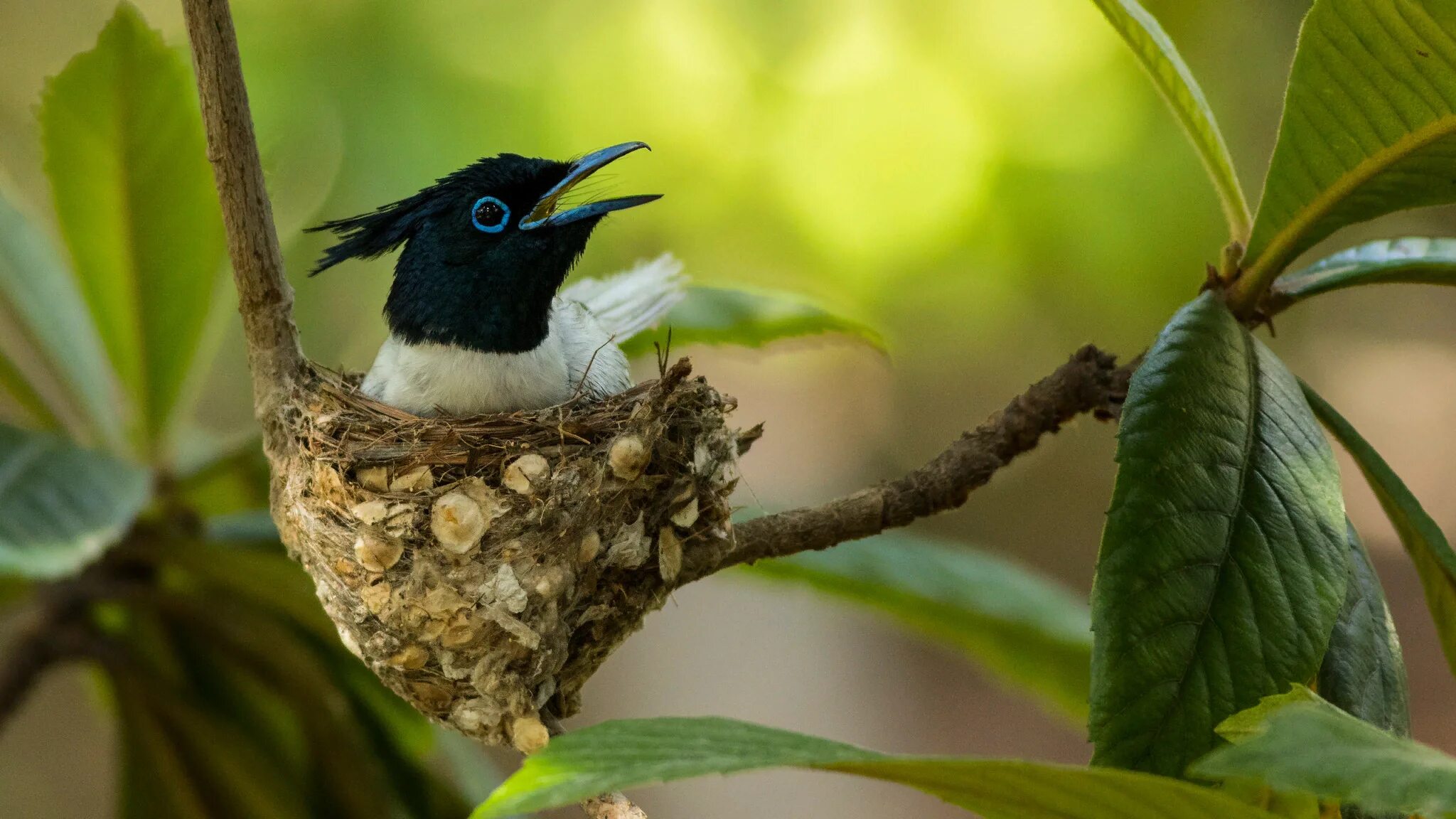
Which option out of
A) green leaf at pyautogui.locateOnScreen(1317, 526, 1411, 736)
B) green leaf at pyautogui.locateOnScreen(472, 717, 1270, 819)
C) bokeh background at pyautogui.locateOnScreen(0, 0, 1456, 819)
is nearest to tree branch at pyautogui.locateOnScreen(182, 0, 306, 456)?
green leaf at pyautogui.locateOnScreen(472, 717, 1270, 819)

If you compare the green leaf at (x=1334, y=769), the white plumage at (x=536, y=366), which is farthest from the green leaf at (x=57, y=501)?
the green leaf at (x=1334, y=769)

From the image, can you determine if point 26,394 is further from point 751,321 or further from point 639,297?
point 751,321

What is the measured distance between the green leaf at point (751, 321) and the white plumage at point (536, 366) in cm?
5

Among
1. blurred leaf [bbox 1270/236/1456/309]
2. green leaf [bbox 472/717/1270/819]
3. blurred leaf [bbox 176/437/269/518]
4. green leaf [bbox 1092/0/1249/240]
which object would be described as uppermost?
green leaf [bbox 1092/0/1249/240]

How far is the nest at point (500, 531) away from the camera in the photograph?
1311mm

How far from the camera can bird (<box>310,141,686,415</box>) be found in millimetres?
1670

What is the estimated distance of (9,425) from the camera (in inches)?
70.7

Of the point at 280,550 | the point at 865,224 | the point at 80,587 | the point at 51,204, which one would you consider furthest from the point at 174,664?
the point at 865,224

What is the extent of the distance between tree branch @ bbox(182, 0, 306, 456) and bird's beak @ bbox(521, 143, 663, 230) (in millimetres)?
462

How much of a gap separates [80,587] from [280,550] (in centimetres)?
36

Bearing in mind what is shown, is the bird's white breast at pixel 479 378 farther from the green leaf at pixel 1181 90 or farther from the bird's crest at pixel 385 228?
the green leaf at pixel 1181 90

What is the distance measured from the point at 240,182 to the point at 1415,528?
1243 millimetres

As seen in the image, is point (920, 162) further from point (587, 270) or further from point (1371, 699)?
point (1371, 699)

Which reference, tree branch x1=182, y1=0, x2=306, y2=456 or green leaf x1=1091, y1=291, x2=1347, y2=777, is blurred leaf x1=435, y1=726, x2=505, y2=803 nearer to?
tree branch x1=182, y1=0, x2=306, y2=456
